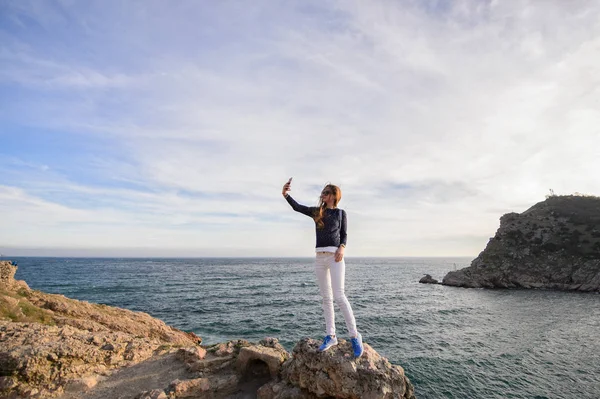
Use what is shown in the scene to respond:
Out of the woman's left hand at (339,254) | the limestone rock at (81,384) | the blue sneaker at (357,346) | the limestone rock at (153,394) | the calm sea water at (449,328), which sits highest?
the woman's left hand at (339,254)

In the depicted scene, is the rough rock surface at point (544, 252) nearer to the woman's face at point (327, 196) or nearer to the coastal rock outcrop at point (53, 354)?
the woman's face at point (327, 196)

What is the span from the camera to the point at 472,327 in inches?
1171

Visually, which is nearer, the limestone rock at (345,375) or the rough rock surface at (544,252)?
the limestone rock at (345,375)

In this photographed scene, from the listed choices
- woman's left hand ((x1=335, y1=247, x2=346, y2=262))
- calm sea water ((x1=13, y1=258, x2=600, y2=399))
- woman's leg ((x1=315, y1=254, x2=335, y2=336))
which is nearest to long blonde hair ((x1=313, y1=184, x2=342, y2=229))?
woman's left hand ((x1=335, y1=247, x2=346, y2=262))

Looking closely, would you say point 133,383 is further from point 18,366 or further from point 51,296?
point 51,296

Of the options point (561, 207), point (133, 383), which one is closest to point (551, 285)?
point (561, 207)

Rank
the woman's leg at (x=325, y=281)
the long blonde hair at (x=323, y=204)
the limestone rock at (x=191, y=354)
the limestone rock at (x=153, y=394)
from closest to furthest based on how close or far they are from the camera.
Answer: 1. the long blonde hair at (x=323, y=204)
2. the woman's leg at (x=325, y=281)
3. the limestone rock at (x=153, y=394)
4. the limestone rock at (x=191, y=354)

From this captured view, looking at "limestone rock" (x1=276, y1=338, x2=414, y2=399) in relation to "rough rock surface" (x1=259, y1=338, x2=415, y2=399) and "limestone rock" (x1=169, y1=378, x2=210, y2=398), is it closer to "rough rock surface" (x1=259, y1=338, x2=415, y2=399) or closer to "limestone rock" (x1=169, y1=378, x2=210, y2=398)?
"rough rock surface" (x1=259, y1=338, x2=415, y2=399)

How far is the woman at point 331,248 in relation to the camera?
6.89 metres

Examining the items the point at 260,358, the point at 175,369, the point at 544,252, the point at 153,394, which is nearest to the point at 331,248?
the point at 260,358

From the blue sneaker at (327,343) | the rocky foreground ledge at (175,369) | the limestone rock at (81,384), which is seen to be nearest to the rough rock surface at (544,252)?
the rocky foreground ledge at (175,369)

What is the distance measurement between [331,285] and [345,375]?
215 centimetres

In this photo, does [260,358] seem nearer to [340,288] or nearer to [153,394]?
[153,394]

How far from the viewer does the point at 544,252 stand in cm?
6650
